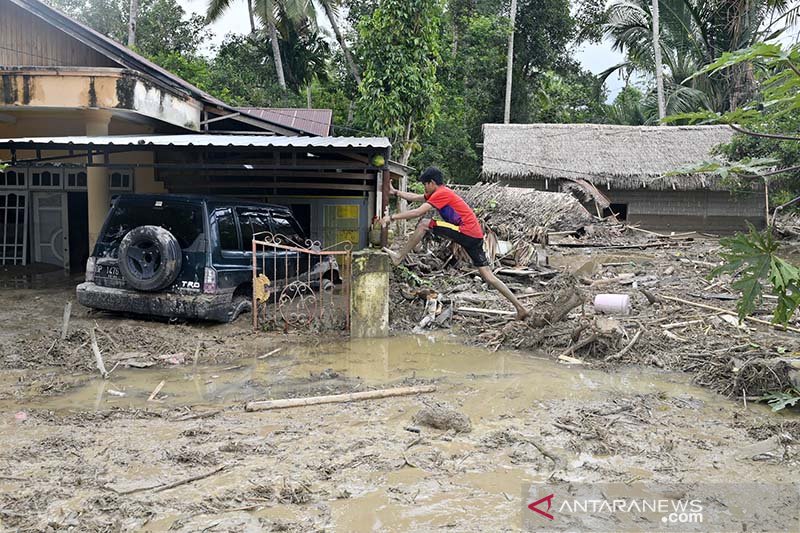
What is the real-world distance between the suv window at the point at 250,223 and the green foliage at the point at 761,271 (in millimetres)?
6367

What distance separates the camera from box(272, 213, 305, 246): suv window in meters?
9.72

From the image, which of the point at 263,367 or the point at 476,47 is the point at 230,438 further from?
the point at 476,47

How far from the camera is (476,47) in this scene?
26.0m

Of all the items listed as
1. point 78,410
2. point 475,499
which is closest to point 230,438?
point 78,410

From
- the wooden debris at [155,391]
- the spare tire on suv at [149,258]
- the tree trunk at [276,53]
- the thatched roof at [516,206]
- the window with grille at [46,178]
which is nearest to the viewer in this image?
the wooden debris at [155,391]

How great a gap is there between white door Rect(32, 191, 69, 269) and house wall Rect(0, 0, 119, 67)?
2.76 metres

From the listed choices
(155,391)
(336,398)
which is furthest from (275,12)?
(336,398)

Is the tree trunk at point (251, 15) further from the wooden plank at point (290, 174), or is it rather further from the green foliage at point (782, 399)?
the green foliage at point (782, 399)

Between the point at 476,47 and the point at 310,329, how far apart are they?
2070 cm

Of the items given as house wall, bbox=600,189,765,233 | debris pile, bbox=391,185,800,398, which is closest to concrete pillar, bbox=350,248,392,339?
debris pile, bbox=391,185,800,398

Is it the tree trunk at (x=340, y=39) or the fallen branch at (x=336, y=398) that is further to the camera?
the tree trunk at (x=340, y=39)

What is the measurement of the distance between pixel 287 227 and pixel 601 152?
16.9 metres

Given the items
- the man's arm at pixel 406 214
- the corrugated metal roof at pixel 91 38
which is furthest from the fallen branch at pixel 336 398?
the corrugated metal roof at pixel 91 38

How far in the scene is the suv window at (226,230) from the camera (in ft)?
27.1
